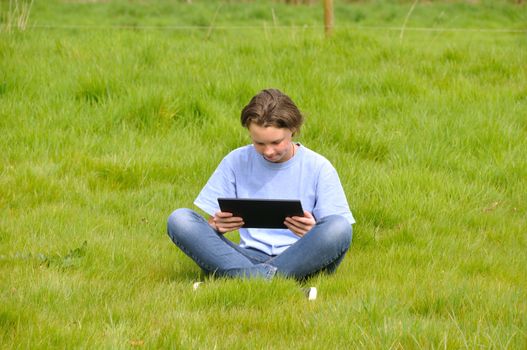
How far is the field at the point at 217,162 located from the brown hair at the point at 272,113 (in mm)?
828

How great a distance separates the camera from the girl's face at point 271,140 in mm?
4734

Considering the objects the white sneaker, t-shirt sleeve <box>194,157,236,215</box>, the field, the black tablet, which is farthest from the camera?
t-shirt sleeve <box>194,157,236,215</box>

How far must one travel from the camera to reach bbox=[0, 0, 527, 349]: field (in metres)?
4.03

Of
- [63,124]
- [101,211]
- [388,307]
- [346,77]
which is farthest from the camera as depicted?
[346,77]

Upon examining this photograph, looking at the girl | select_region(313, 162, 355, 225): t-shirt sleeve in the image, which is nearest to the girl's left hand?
the girl

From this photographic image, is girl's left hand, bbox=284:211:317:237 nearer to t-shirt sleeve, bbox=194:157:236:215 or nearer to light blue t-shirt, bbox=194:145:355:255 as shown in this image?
Result: light blue t-shirt, bbox=194:145:355:255

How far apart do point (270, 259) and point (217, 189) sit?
500 millimetres

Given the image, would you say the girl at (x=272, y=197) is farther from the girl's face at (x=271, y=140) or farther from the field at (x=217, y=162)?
the field at (x=217, y=162)

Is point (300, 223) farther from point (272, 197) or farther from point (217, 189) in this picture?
point (217, 189)

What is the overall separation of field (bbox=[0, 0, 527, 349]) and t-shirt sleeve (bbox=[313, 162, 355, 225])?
14.3 inches

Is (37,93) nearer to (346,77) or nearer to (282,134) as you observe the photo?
(346,77)

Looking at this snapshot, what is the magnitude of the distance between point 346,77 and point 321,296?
4.31 metres

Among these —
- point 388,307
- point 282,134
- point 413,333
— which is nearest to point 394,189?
point 282,134

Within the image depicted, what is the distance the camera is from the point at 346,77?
8570mm
